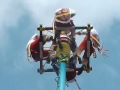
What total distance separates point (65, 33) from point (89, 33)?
136 centimetres

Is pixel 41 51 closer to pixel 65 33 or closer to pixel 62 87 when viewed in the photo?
pixel 65 33

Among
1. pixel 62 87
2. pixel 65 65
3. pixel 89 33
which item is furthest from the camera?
pixel 89 33

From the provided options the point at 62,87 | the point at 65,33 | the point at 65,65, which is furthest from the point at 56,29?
the point at 62,87

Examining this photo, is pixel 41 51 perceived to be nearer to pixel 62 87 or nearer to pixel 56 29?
pixel 56 29

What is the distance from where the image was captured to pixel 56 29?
3428cm

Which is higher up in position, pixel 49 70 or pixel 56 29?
pixel 56 29

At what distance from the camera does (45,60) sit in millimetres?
34656

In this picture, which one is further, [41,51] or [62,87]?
[41,51]

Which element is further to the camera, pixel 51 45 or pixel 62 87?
pixel 51 45

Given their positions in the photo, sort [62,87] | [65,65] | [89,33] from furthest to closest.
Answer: [89,33], [65,65], [62,87]

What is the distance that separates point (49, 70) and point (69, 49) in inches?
73.7

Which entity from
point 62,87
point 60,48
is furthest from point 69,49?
point 62,87

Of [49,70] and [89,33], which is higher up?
[89,33]

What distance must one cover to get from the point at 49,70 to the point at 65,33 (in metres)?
2.26
